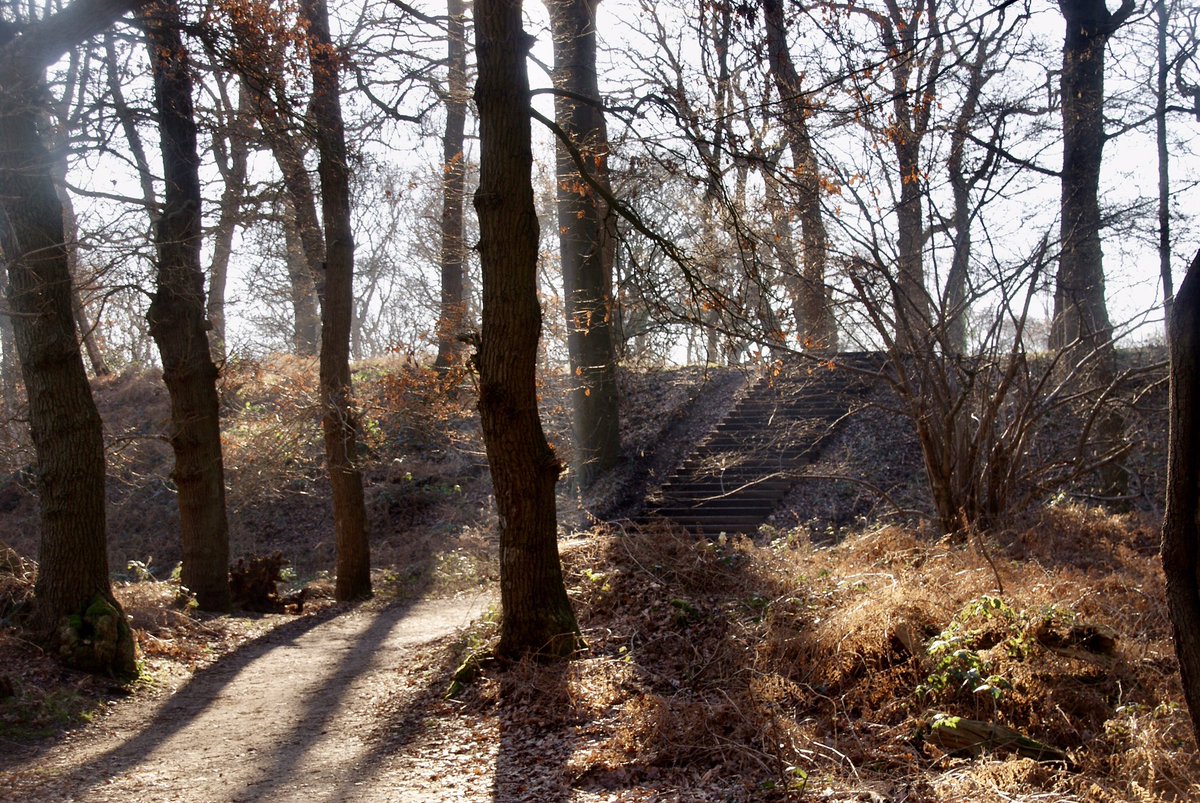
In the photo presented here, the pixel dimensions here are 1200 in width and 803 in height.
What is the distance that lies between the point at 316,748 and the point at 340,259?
8215 mm

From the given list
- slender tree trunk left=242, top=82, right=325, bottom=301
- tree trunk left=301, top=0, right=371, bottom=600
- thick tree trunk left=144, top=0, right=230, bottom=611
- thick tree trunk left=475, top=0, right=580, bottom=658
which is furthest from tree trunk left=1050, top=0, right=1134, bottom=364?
thick tree trunk left=144, top=0, right=230, bottom=611

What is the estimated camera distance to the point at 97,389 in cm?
2770

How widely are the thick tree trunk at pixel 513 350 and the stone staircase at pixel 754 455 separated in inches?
322

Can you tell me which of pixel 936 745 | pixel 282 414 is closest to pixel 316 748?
pixel 936 745

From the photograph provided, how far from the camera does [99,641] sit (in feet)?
26.7

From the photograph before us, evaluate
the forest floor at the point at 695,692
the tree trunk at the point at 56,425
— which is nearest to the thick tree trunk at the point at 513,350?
the forest floor at the point at 695,692

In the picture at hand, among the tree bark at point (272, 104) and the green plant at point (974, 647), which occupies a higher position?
the tree bark at point (272, 104)

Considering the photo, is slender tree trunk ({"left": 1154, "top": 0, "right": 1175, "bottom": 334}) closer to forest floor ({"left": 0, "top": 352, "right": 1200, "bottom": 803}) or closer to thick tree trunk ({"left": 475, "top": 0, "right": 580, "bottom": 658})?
forest floor ({"left": 0, "top": 352, "right": 1200, "bottom": 803})

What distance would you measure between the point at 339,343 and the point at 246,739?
7.45 metres

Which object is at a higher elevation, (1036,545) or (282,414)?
(282,414)

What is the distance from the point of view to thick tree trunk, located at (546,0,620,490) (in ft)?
56.8

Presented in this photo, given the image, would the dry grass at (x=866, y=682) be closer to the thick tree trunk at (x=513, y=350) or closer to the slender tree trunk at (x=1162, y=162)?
the thick tree trunk at (x=513, y=350)

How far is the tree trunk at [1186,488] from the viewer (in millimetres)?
3803

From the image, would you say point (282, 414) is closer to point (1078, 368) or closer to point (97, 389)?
point (97, 389)
